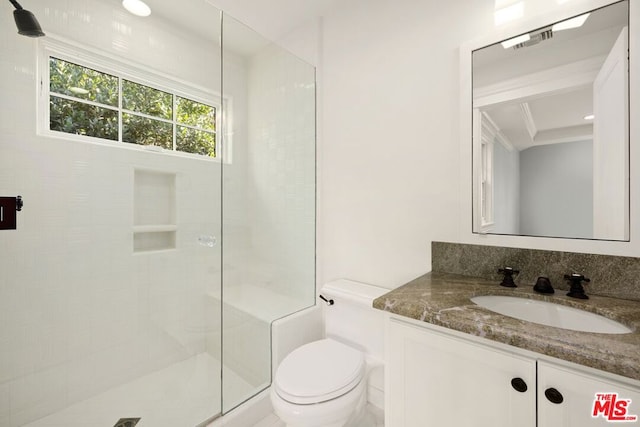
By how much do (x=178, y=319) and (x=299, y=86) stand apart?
1.85 meters

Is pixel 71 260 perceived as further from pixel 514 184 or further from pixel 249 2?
pixel 514 184

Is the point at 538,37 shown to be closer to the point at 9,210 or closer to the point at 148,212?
the point at 148,212

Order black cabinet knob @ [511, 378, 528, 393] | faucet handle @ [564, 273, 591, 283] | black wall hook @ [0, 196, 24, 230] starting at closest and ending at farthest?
black cabinet knob @ [511, 378, 528, 393] → faucet handle @ [564, 273, 591, 283] → black wall hook @ [0, 196, 24, 230]

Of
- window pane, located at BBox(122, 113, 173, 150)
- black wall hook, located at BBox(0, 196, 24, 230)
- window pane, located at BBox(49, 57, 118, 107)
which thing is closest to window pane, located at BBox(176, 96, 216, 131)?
window pane, located at BBox(122, 113, 173, 150)

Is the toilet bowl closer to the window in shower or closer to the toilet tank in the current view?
the toilet tank

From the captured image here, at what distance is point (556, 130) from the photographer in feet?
3.66

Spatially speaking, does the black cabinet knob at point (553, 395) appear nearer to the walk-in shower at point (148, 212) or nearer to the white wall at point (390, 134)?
the white wall at point (390, 134)

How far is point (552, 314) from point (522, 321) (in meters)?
0.35

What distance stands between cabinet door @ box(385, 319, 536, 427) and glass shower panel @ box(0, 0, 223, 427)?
111 centimetres

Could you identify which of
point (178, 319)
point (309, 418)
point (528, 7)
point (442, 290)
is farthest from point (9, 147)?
point (528, 7)

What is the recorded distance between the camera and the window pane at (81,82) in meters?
1.44

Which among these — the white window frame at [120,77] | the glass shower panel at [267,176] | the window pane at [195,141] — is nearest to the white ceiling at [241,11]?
the glass shower panel at [267,176]

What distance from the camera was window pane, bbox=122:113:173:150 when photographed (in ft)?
5.46

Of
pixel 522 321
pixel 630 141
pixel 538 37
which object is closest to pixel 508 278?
pixel 522 321
